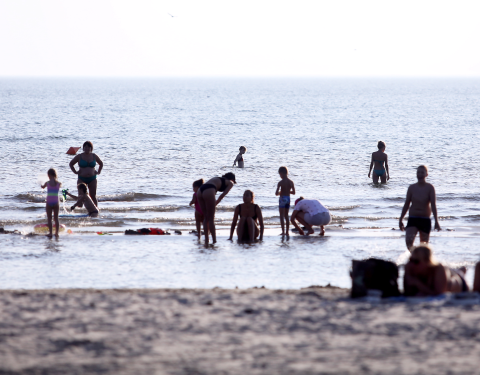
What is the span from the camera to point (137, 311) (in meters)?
5.86

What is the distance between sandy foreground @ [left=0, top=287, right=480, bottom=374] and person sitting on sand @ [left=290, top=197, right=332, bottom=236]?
505cm

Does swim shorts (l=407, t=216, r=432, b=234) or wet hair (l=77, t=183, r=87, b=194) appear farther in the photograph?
wet hair (l=77, t=183, r=87, b=194)

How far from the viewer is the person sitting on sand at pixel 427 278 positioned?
→ 6.09 metres

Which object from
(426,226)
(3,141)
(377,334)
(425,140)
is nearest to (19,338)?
(377,334)

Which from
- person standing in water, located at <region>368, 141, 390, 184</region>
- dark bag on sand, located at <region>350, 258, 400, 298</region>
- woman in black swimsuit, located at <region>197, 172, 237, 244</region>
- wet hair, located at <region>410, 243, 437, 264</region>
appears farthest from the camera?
person standing in water, located at <region>368, 141, 390, 184</region>

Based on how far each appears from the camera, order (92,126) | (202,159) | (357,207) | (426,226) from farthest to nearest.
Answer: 1. (92,126)
2. (202,159)
3. (357,207)
4. (426,226)

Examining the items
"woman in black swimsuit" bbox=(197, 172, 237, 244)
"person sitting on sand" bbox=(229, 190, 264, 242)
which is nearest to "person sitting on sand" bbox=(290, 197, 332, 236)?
"person sitting on sand" bbox=(229, 190, 264, 242)

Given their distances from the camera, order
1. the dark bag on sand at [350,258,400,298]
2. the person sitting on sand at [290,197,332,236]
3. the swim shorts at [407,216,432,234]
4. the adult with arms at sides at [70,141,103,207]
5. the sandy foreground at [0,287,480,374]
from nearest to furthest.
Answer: the sandy foreground at [0,287,480,374] → the dark bag on sand at [350,258,400,298] → the swim shorts at [407,216,432,234] → the person sitting on sand at [290,197,332,236] → the adult with arms at sides at [70,141,103,207]

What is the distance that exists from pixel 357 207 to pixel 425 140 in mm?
28882

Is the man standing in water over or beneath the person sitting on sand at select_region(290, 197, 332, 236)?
over

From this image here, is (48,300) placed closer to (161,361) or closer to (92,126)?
(161,361)

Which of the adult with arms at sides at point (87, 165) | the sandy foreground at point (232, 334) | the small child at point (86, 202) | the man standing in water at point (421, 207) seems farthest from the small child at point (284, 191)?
the small child at point (86, 202)

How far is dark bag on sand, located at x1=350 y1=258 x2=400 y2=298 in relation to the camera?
246 inches

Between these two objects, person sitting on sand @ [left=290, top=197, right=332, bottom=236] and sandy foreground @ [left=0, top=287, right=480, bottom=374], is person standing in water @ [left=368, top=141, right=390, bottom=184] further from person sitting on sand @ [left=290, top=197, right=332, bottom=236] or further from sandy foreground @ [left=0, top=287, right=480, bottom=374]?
sandy foreground @ [left=0, top=287, right=480, bottom=374]
